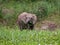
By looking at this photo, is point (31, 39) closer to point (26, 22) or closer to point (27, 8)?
point (26, 22)

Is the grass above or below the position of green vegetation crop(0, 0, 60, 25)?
above

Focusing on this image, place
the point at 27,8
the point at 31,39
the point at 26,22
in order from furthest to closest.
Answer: the point at 27,8 < the point at 26,22 < the point at 31,39

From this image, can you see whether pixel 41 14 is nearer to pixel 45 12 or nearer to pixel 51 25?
pixel 45 12

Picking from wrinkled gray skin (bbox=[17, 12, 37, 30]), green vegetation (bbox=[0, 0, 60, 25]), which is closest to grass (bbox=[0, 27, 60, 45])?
wrinkled gray skin (bbox=[17, 12, 37, 30])

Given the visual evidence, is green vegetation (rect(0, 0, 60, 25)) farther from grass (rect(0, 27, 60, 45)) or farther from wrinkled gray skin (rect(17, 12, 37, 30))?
grass (rect(0, 27, 60, 45))

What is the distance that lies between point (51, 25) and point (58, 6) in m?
3.07

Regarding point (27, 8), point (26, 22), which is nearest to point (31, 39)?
point (26, 22)

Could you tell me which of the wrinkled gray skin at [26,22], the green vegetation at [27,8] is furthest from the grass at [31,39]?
the green vegetation at [27,8]

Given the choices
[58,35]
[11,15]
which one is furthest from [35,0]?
[58,35]

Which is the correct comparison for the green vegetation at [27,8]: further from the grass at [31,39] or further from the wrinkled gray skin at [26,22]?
the grass at [31,39]

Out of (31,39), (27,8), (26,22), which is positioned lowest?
(27,8)

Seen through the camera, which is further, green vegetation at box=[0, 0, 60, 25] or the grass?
green vegetation at box=[0, 0, 60, 25]

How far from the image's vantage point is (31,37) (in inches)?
283

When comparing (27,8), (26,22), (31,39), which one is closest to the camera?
(31,39)
